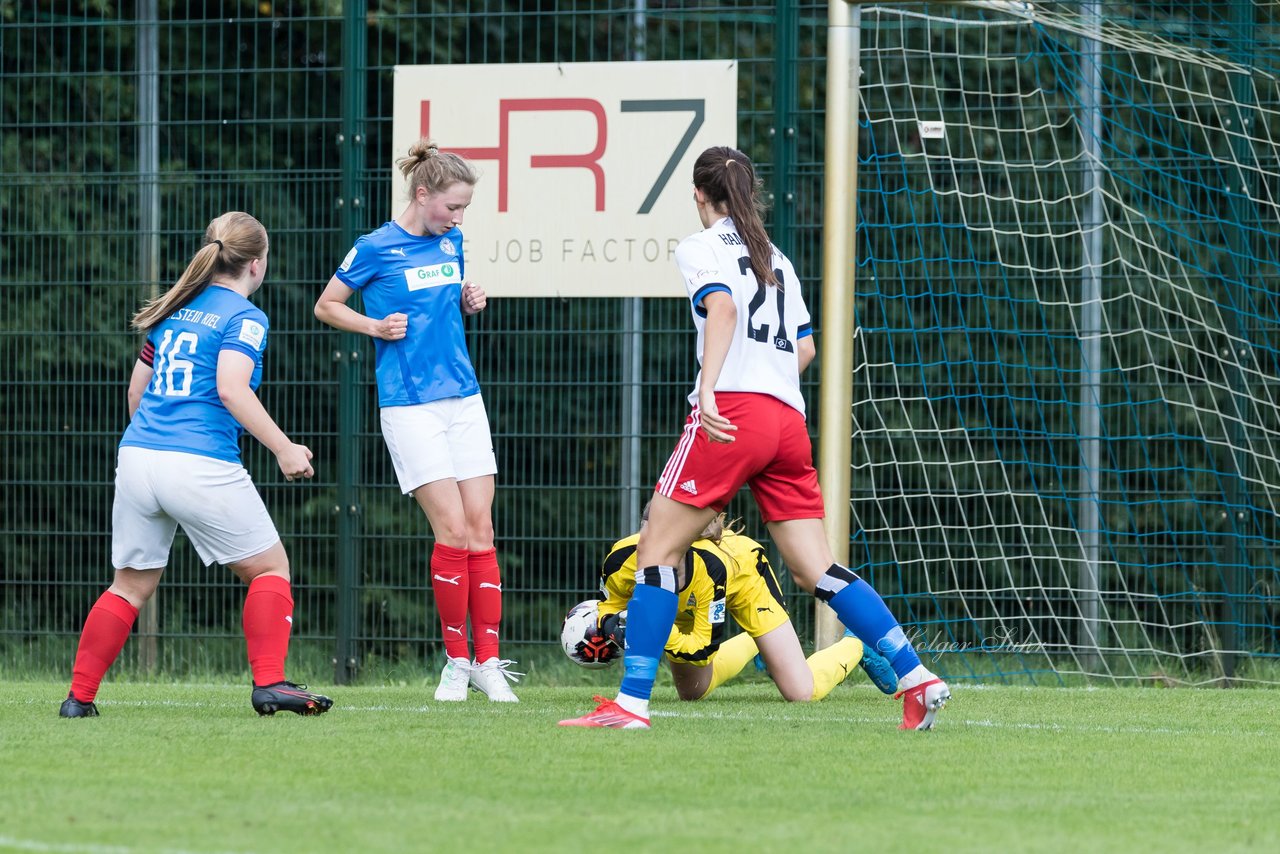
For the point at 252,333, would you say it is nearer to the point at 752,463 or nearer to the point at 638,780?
the point at 752,463

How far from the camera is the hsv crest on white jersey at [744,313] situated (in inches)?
211

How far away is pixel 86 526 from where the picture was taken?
29.5 ft

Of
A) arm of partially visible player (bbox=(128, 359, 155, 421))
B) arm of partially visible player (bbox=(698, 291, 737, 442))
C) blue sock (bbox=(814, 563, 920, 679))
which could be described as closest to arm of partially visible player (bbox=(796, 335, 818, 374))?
arm of partially visible player (bbox=(698, 291, 737, 442))

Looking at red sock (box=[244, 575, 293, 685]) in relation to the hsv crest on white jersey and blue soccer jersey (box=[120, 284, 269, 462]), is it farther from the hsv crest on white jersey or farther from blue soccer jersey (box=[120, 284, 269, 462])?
the hsv crest on white jersey

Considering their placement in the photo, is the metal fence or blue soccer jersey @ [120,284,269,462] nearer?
blue soccer jersey @ [120,284,269,462]

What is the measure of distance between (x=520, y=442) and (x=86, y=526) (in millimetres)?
2319

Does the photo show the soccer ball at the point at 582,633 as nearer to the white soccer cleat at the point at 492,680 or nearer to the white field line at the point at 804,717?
the white soccer cleat at the point at 492,680

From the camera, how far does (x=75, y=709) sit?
5855 millimetres

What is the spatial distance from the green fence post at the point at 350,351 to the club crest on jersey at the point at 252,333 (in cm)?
276

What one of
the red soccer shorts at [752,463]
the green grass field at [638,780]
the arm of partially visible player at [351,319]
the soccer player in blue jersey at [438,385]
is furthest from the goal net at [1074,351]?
the red soccer shorts at [752,463]

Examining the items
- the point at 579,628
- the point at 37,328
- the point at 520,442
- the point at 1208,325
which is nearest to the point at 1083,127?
the point at 1208,325

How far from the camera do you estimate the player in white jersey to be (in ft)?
17.5

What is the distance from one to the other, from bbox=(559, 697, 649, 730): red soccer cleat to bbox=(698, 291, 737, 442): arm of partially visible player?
3.02ft

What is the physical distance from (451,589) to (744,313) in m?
1.88
